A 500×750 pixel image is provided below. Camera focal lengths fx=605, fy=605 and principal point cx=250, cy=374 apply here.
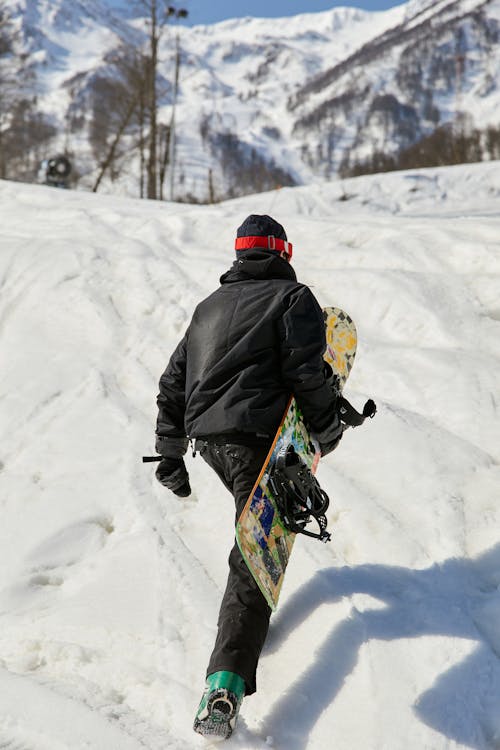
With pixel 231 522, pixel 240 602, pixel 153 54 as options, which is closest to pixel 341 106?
pixel 153 54

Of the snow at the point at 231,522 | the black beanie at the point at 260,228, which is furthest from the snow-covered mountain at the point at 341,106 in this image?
the black beanie at the point at 260,228

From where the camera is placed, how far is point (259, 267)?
2.53m

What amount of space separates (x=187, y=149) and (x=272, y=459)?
143 m

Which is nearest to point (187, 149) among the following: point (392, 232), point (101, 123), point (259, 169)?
point (259, 169)

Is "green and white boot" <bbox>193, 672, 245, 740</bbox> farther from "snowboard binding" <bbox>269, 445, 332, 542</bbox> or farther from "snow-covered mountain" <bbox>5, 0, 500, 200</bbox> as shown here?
"snow-covered mountain" <bbox>5, 0, 500, 200</bbox>

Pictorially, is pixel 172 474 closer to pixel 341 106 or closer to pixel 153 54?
pixel 153 54

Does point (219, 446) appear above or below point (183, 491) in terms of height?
above

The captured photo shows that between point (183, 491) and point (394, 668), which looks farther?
point (183, 491)

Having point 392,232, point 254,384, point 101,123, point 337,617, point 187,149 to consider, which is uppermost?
point 187,149

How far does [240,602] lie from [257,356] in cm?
92

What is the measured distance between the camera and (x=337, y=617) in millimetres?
2678

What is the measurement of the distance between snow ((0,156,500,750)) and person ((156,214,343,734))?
426 millimetres

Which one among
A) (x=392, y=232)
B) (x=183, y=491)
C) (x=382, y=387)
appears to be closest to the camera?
(x=183, y=491)

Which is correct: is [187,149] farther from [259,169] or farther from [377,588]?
[377,588]
